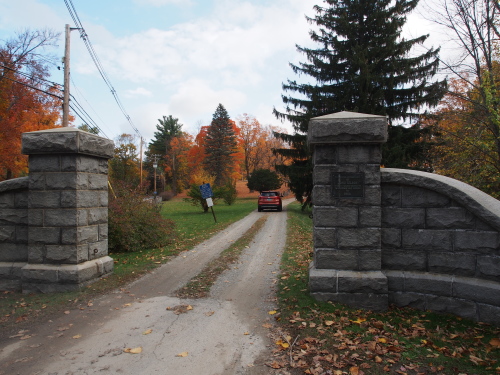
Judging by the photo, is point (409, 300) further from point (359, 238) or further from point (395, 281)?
point (359, 238)

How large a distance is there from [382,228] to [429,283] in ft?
2.94

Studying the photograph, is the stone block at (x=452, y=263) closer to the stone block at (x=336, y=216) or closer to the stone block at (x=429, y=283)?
the stone block at (x=429, y=283)

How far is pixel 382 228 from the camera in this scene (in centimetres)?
461

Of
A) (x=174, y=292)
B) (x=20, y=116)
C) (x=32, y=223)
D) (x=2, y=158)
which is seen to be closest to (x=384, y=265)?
(x=174, y=292)

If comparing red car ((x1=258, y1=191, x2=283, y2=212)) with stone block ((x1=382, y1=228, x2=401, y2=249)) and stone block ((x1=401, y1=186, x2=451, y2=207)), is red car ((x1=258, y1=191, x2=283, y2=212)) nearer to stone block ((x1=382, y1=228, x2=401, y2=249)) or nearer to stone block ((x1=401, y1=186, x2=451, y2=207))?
stone block ((x1=382, y1=228, x2=401, y2=249))

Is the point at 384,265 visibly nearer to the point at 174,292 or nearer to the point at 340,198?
the point at 340,198

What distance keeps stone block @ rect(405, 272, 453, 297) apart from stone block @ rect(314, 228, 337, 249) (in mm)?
1054

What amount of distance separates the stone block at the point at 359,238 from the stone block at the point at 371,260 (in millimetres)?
76

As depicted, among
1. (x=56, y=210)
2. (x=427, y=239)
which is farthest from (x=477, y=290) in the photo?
(x=56, y=210)

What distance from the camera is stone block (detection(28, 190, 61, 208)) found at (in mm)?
5211

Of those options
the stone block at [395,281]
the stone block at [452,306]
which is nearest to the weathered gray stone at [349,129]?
the stone block at [395,281]

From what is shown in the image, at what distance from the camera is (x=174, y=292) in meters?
5.20

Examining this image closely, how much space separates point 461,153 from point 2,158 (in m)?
23.2

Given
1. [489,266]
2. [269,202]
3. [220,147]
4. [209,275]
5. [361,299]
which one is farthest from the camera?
[220,147]
